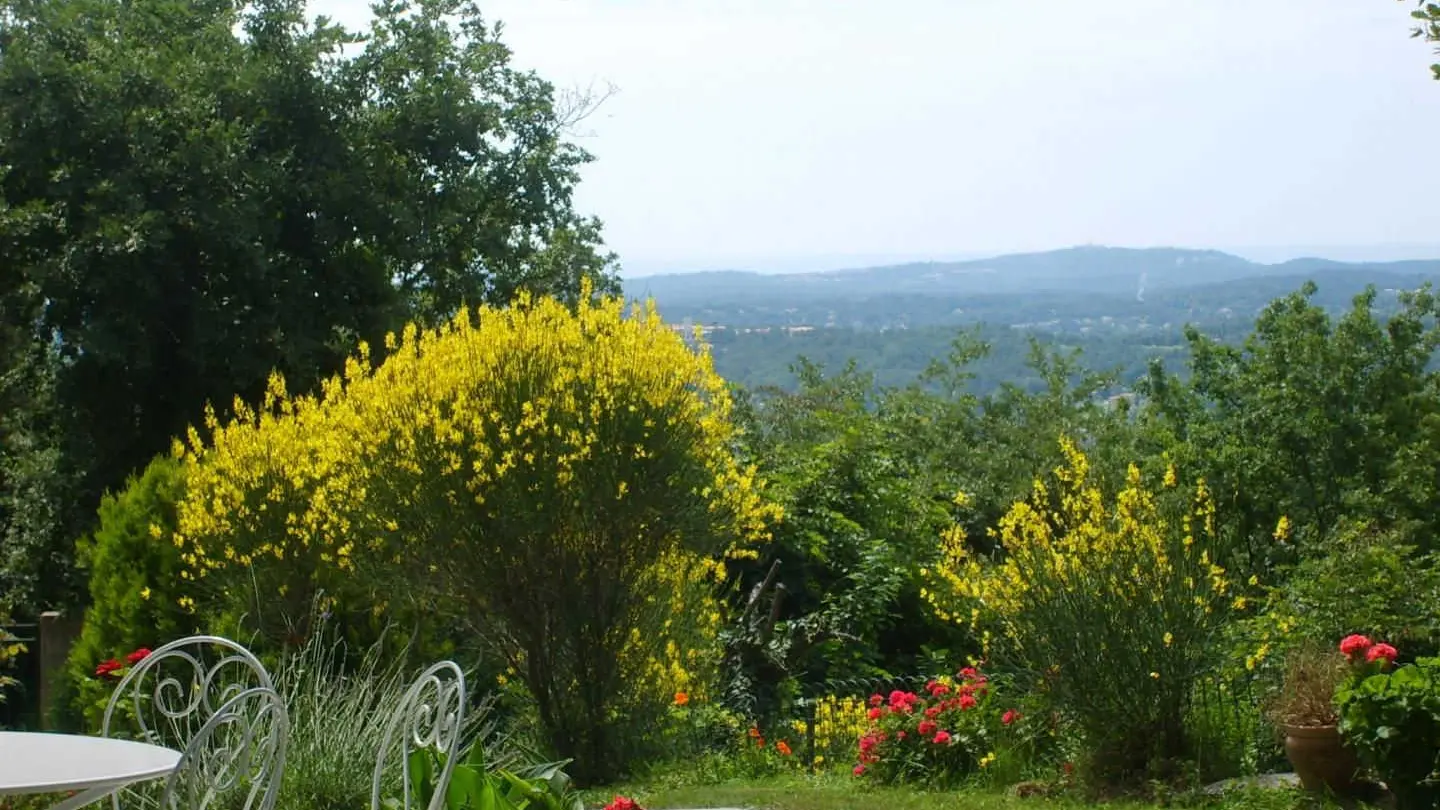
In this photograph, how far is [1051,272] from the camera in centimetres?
8169

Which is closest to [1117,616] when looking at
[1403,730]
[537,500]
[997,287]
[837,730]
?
[1403,730]

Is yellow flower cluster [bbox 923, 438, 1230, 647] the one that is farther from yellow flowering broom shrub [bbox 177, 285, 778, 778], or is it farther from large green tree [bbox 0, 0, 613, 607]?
large green tree [bbox 0, 0, 613, 607]

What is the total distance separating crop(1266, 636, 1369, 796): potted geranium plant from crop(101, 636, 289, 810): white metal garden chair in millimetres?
4416

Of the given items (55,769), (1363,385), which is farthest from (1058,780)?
(1363,385)

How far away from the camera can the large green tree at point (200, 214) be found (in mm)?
12883

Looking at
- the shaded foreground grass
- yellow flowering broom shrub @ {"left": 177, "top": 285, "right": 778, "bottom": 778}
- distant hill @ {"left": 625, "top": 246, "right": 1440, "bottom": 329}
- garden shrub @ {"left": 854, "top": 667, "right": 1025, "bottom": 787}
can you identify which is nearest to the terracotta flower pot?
the shaded foreground grass

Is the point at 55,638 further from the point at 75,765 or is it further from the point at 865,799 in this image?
the point at 75,765

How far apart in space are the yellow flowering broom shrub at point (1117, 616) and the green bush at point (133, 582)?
4.56 meters

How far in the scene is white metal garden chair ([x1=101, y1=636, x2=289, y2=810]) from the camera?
11.3ft

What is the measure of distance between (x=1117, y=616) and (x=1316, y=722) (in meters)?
1.00

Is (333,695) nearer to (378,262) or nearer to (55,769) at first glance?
(55,769)

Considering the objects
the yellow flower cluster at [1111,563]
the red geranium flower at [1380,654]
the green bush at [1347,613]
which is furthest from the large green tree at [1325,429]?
the red geranium flower at [1380,654]

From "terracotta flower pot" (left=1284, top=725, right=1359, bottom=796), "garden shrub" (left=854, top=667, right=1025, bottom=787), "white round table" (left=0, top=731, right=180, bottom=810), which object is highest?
"white round table" (left=0, top=731, right=180, bottom=810)

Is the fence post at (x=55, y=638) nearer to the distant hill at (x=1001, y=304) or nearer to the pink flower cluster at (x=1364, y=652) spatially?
the distant hill at (x=1001, y=304)
